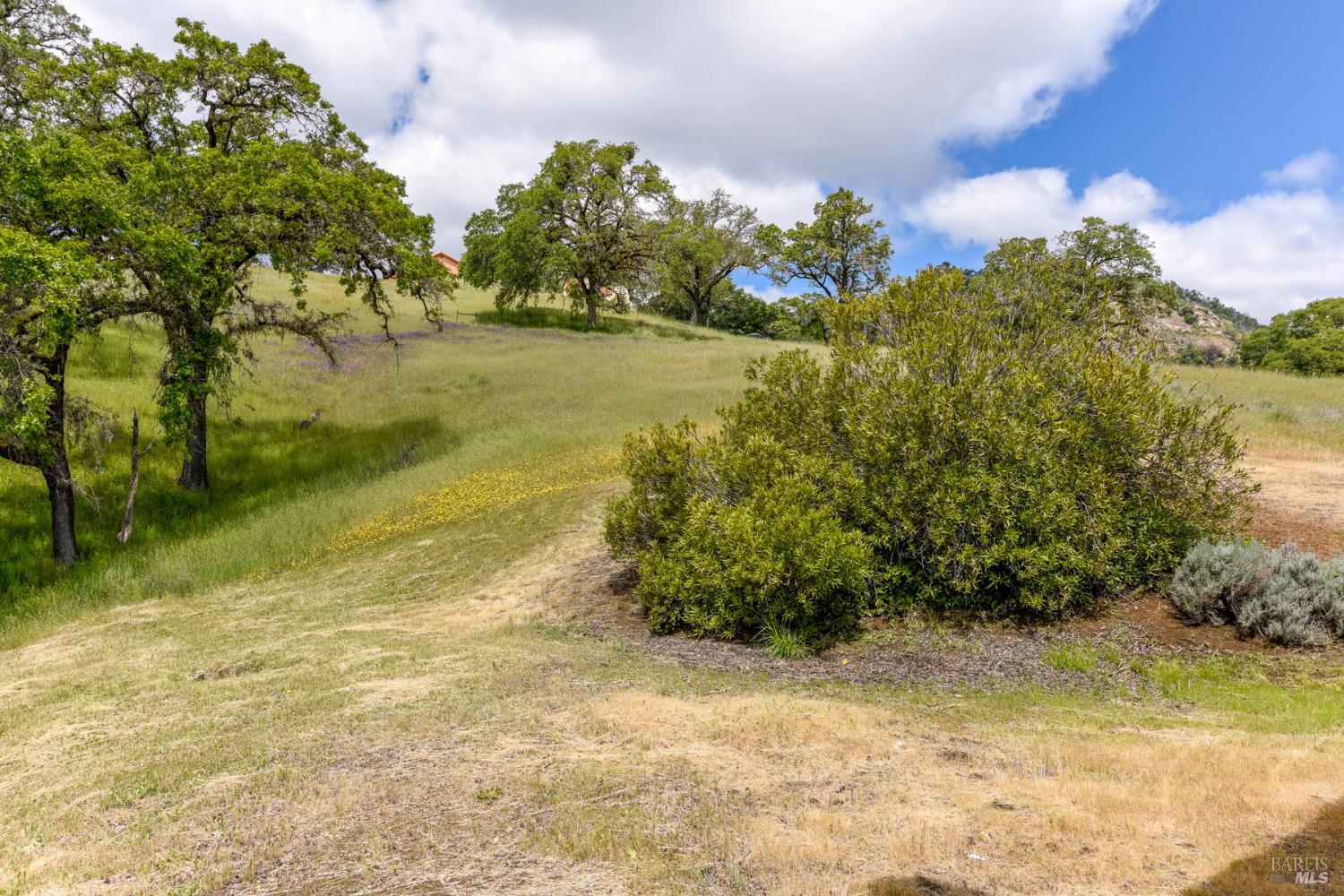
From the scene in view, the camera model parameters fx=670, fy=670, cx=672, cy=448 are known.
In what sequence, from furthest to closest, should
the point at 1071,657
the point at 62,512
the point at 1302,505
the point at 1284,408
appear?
1. the point at 1284,408
2. the point at 62,512
3. the point at 1302,505
4. the point at 1071,657

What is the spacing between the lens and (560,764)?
4.87 m

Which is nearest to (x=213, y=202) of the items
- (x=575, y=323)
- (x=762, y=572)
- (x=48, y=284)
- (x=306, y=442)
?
(x=48, y=284)

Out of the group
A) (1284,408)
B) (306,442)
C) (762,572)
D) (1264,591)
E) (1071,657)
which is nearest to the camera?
(1071,657)

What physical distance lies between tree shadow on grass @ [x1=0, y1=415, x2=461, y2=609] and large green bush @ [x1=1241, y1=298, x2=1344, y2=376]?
6580 cm

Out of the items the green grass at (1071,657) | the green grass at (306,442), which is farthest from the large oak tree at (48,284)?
the green grass at (1071,657)

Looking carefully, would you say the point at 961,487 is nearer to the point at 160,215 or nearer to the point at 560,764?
the point at 560,764

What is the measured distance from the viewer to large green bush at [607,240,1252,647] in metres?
8.04

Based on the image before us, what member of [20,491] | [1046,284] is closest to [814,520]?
[1046,284]

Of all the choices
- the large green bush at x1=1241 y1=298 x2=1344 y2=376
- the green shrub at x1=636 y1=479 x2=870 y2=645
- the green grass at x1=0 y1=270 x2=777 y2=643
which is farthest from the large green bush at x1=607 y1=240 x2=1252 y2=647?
the large green bush at x1=1241 y1=298 x2=1344 y2=376

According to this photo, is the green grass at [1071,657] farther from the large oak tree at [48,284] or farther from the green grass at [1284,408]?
the large oak tree at [48,284]

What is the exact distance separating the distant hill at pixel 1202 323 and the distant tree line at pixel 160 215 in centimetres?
4384

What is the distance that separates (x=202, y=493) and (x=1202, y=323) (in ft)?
620

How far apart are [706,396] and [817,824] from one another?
2148cm

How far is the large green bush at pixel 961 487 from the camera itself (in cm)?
804
